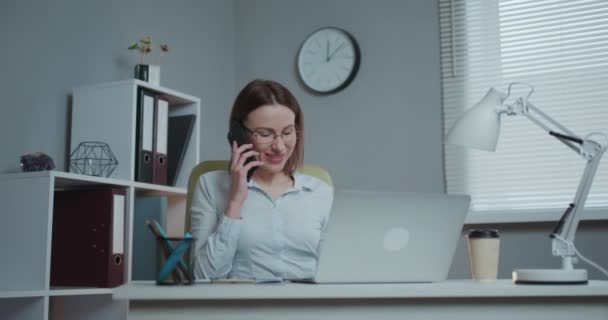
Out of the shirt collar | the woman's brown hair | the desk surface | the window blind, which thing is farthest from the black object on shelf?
the desk surface

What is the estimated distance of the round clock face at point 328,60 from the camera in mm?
3535

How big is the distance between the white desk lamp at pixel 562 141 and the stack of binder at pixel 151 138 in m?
1.47

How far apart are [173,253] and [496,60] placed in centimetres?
240

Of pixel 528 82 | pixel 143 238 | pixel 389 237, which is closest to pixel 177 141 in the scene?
pixel 143 238

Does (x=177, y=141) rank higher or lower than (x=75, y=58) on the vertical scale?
lower

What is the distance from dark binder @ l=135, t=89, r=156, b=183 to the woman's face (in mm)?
734

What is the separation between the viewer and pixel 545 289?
118 cm

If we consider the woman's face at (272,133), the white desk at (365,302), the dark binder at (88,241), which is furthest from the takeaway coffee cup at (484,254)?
the dark binder at (88,241)

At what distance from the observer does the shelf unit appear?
214cm

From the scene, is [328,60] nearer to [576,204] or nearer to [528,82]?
[528,82]

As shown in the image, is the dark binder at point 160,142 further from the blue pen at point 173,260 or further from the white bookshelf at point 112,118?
the blue pen at point 173,260

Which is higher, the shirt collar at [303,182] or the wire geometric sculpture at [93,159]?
the wire geometric sculpture at [93,159]

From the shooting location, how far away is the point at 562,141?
1514mm

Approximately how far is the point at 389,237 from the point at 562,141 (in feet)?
1.71
